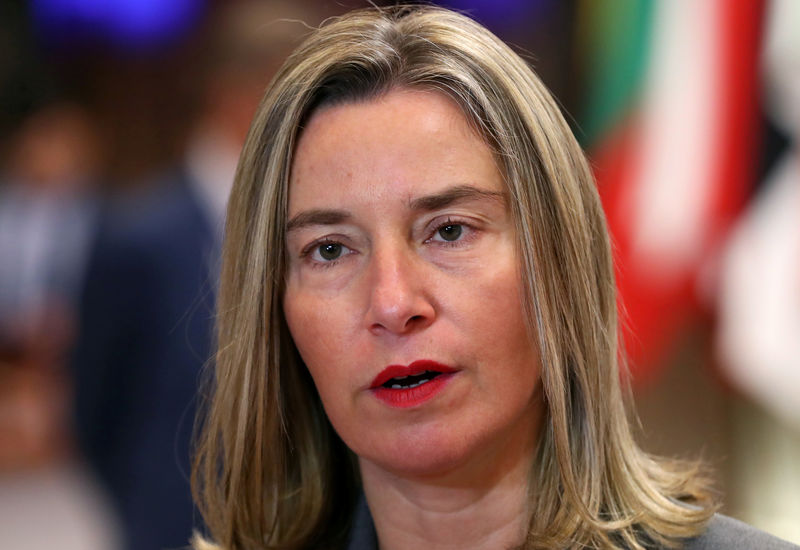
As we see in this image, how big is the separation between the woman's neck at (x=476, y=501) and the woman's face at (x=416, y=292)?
36mm

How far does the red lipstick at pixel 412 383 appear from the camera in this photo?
64.7 inches

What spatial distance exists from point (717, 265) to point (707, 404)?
0.49 metres

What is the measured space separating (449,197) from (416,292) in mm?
159

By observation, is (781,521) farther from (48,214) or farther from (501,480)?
(48,214)

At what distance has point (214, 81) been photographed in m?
3.47

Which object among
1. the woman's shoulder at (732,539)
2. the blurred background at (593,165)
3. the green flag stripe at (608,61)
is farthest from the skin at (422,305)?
the green flag stripe at (608,61)

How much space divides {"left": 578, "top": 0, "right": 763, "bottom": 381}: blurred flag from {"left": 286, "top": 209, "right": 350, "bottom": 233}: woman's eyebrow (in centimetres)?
212

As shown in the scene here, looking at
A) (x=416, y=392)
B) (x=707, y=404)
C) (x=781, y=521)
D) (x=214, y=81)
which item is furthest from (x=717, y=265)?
(x=416, y=392)

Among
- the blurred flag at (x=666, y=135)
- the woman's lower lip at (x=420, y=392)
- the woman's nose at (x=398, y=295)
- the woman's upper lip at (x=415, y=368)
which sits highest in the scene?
the blurred flag at (x=666, y=135)

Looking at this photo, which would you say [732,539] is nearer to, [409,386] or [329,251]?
[409,386]

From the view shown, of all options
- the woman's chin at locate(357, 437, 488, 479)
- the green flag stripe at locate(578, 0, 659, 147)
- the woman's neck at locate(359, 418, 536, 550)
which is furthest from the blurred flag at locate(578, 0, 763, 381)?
the woman's chin at locate(357, 437, 488, 479)

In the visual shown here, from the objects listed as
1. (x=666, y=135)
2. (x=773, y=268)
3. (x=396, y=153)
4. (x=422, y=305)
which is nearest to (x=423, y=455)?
(x=422, y=305)

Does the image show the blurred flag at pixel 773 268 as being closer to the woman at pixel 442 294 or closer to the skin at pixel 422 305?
the woman at pixel 442 294

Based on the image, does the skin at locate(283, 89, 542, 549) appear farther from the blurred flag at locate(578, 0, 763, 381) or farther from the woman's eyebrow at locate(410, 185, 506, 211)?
the blurred flag at locate(578, 0, 763, 381)
